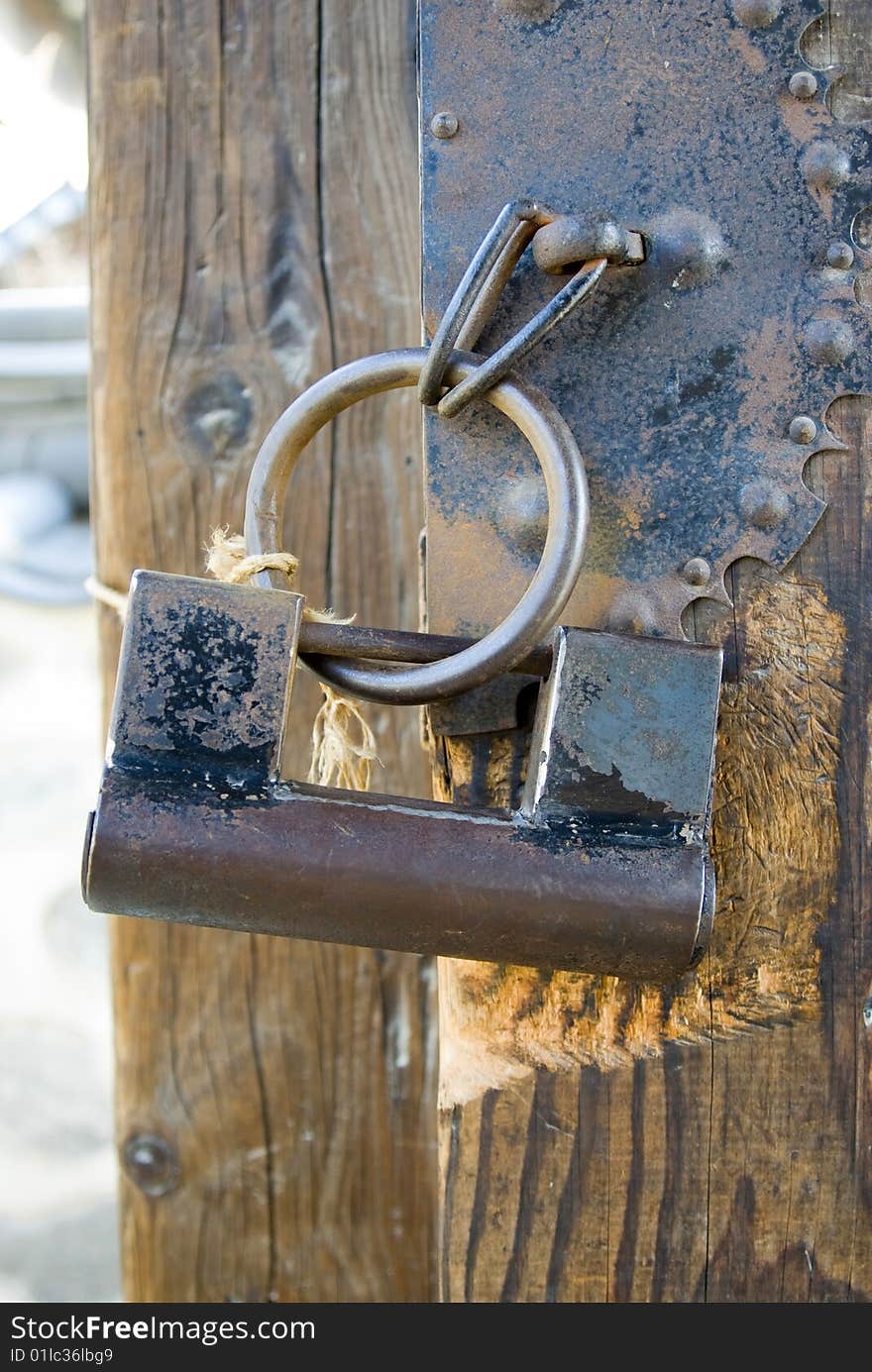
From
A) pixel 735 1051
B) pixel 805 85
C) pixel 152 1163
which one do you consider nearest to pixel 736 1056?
pixel 735 1051

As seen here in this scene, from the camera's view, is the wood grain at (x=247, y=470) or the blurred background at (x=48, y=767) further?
the blurred background at (x=48, y=767)

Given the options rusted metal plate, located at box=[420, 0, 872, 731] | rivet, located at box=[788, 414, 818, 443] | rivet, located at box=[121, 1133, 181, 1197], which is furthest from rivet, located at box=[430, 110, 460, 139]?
rivet, located at box=[121, 1133, 181, 1197]

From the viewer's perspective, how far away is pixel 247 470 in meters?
1.00

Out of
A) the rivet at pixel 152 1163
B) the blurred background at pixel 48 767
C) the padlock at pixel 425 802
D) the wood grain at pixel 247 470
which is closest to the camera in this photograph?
the padlock at pixel 425 802

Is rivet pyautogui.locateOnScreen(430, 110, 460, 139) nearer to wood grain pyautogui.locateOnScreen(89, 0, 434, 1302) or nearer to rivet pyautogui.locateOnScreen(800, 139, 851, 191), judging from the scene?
rivet pyautogui.locateOnScreen(800, 139, 851, 191)

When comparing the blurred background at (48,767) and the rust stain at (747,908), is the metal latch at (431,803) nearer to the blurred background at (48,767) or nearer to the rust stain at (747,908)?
the rust stain at (747,908)

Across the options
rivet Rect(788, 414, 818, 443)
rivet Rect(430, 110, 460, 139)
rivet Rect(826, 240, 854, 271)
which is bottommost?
rivet Rect(788, 414, 818, 443)

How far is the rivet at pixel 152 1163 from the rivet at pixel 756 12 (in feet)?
3.32

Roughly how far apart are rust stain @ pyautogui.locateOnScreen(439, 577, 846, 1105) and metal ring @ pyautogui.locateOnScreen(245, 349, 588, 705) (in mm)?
89

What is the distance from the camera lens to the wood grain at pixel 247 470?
941 mm

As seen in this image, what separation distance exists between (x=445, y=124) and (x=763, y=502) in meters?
0.26

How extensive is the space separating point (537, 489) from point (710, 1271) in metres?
0.47

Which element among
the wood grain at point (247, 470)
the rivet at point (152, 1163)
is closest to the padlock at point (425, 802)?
the wood grain at point (247, 470)

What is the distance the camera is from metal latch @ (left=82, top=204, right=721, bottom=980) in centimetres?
54
